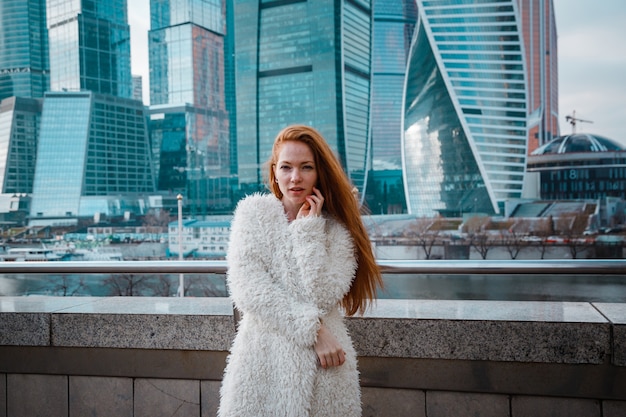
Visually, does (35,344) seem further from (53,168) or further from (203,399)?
(53,168)

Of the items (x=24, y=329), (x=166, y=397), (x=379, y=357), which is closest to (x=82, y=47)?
(x=24, y=329)

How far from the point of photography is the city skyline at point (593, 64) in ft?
222

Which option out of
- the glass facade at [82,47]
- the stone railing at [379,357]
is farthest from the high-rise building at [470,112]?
the stone railing at [379,357]

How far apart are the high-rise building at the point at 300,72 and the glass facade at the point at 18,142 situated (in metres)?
28.9

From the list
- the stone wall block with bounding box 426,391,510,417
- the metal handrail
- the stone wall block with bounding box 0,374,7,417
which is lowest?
the stone wall block with bounding box 0,374,7,417

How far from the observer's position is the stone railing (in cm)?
194

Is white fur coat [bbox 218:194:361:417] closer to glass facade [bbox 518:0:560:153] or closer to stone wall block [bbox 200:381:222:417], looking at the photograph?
stone wall block [bbox 200:381:222:417]

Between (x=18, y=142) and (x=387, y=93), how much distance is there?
189 feet

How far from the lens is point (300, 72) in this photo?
7869cm

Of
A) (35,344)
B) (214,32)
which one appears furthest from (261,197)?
(214,32)

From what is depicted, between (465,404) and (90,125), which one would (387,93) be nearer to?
(90,125)

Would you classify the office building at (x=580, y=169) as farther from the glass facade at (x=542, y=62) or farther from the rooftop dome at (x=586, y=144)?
the glass facade at (x=542, y=62)

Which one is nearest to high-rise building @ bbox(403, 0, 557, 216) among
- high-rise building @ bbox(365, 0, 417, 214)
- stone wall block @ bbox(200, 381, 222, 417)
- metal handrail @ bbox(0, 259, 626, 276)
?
high-rise building @ bbox(365, 0, 417, 214)

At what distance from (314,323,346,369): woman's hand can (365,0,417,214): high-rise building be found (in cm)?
7509
